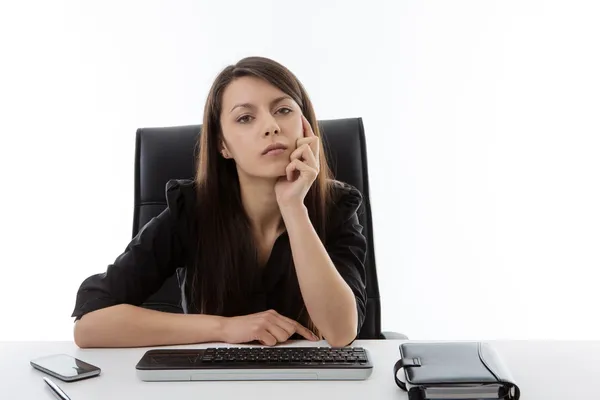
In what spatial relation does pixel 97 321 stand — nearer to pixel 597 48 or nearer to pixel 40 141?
pixel 40 141

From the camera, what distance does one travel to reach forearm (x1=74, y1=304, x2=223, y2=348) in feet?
3.95

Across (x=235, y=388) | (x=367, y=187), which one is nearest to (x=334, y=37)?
(x=367, y=187)

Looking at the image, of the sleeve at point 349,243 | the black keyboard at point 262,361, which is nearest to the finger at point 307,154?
the sleeve at point 349,243

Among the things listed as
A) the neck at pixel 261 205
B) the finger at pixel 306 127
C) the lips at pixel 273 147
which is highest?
the finger at pixel 306 127

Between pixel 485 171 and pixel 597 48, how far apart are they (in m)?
0.64

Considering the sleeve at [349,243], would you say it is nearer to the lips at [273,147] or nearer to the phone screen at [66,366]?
the lips at [273,147]

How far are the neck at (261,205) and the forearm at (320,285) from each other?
0.17 m

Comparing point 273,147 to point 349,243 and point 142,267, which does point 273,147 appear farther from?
point 142,267

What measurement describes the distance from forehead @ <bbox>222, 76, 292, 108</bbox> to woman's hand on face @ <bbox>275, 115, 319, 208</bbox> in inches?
4.9

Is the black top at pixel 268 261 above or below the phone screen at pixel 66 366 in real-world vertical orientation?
above

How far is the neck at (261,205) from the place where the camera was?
1.53m

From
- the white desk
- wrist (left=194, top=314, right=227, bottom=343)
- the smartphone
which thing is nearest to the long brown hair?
wrist (left=194, top=314, right=227, bottom=343)

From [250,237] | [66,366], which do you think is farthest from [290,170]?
[66,366]

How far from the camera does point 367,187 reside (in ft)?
5.43
